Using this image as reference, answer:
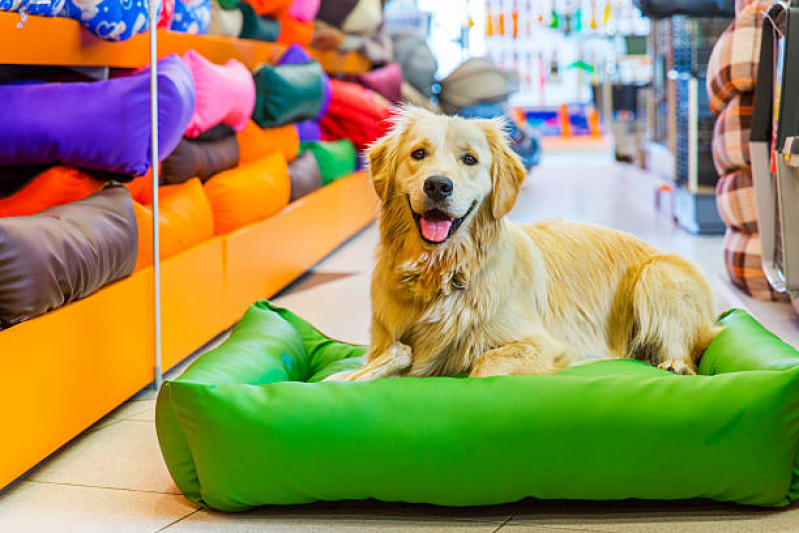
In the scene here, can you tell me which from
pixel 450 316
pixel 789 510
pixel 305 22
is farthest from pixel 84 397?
pixel 305 22

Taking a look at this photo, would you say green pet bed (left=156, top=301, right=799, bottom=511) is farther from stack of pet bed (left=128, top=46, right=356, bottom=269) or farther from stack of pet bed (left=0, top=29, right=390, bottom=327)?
stack of pet bed (left=128, top=46, right=356, bottom=269)

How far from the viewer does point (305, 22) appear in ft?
19.1

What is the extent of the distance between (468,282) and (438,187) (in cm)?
27

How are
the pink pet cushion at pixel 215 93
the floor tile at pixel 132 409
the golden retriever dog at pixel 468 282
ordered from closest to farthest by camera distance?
1. the golden retriever dog at pixel 468 282
2. the floor tile at pixel 132 409
3. the pink pet cushion at pixel 215 93

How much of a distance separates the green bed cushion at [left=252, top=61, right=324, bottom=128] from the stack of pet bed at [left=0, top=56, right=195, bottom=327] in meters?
1.65

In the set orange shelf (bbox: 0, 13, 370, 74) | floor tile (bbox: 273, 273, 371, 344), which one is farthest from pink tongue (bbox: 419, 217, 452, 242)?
floor tile (bbox: 273, 273, 371, 344)

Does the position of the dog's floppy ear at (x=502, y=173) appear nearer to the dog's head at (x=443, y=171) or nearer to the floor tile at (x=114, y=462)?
the dog's head at (x=443, y=171)

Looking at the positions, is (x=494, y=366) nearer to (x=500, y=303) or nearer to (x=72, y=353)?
(x=500, y=303)

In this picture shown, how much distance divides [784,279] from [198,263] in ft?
6.55

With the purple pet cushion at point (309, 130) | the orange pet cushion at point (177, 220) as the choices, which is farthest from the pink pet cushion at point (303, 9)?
the orange pet cushion at point (177, 220)

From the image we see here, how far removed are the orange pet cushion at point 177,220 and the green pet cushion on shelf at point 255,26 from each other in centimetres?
152

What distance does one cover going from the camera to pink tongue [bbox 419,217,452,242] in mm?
2219

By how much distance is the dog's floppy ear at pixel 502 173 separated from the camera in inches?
91.0

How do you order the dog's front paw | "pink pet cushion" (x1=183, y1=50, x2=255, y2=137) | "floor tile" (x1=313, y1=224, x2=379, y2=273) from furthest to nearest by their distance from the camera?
"floor tile" (x1=313, y1=224, x2=379, y2=273) → "pink pet cushion" (x1=183, y1=50, x2=255, y2=137) → the dog's front paw
